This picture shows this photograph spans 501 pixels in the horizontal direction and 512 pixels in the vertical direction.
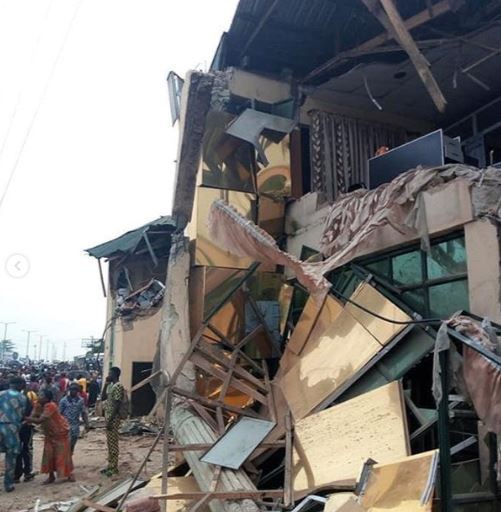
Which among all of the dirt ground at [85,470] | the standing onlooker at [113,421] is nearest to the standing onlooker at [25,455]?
the dirt ground at [85,470]

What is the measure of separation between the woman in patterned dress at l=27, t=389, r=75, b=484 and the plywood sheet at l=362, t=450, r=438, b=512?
19.2ft

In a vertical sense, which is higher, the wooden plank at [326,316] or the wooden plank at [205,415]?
the wooden plank at [326,316]

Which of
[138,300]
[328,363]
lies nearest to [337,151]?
[328,363]

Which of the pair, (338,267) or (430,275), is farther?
(338,267)

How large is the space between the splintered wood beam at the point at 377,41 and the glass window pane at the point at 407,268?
3156mm

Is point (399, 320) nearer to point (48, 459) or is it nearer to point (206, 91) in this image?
point (206, 91)

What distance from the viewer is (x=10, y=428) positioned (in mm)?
8008

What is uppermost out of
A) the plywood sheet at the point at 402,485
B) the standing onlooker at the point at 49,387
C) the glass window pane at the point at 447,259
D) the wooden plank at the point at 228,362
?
the glass window pane at the point at 447,259

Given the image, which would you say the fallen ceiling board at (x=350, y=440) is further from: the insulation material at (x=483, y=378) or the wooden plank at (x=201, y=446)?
the insulation material at (x=483, y=378)

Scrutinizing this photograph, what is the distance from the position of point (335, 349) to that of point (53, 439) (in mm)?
4943

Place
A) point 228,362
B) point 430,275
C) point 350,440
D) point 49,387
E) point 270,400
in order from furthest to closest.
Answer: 1. point 49,387
2. point 228,362
3. point 270,400
4. point 430,275
5. point 350,440

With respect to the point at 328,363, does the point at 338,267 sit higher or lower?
higher

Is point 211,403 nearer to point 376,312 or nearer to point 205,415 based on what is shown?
point 205,415

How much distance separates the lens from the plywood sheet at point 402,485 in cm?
373
